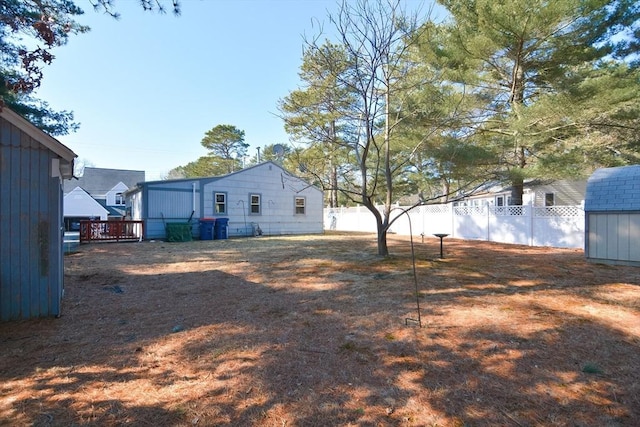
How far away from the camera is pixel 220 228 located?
1570 centimetres

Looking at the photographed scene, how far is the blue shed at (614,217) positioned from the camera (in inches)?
292

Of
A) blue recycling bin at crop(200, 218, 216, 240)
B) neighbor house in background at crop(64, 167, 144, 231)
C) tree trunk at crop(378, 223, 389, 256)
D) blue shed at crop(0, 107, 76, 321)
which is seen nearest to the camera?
blue shed at crop(0, 107, 76, 321)

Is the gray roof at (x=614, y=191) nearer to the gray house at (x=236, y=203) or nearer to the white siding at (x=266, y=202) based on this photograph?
the gray house at (x=236, y=203)

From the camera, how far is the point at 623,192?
7699 mm

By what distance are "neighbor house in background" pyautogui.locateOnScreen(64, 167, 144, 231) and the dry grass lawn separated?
23603mm

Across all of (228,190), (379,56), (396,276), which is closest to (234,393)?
(396,276)

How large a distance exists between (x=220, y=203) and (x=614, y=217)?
14.5 m

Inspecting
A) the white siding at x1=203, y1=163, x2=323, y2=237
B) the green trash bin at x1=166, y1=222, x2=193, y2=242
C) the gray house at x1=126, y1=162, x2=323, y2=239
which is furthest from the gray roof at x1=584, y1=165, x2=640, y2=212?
the green trash bin at x1=166, y1=222, x2=193, y2=242

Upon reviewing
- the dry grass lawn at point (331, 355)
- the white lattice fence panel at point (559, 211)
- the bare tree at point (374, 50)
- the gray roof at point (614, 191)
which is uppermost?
the bare tree at point (374, 50)

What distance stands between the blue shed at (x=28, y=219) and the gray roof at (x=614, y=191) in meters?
10.3

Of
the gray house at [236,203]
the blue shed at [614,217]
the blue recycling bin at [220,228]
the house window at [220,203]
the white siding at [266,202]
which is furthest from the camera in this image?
the white siding at [266,202]

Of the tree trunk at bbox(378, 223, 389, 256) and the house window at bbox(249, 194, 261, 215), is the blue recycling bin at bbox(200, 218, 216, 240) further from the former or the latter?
the tree trunk at bbox(378, 223, 389, 256)

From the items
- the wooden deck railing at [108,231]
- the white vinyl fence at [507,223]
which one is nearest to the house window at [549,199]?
the white vinyl fence at [507,223]

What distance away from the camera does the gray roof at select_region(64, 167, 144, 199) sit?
3216 cm
